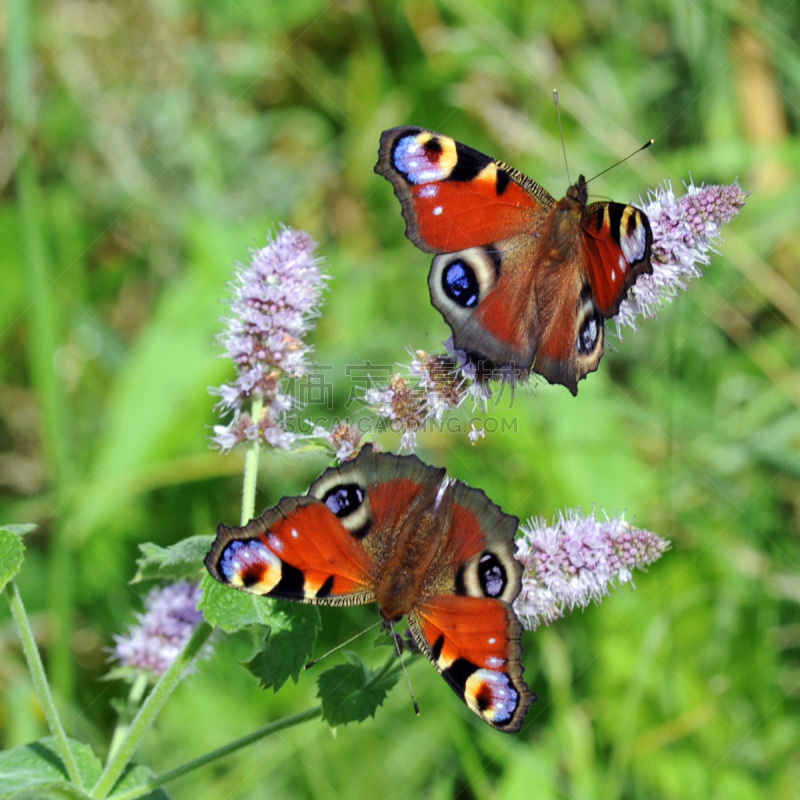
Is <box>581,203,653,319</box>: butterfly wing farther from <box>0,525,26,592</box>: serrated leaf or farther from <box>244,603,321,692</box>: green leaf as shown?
<box>0,525,26,592</box>: serrated leaf

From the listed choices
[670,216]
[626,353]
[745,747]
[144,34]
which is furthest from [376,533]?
[144,34]

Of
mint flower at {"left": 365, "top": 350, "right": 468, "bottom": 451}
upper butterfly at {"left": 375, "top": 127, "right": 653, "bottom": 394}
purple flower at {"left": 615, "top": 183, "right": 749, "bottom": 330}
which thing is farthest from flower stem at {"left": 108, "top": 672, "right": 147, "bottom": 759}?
purple flower at {"left": 615, "top": 183, "right": 749, "bottom": 330}

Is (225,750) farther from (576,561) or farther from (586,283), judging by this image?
(586,283)

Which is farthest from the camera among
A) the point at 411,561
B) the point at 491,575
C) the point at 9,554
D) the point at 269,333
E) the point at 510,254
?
the point at 510,254

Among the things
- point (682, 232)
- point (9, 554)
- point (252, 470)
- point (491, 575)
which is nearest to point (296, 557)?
point (252, 470)

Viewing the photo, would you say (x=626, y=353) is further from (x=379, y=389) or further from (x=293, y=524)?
(x=293, y=524)

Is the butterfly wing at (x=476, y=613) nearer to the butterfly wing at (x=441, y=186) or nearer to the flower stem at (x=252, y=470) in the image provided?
the flower stem at (x=252, y=470)
